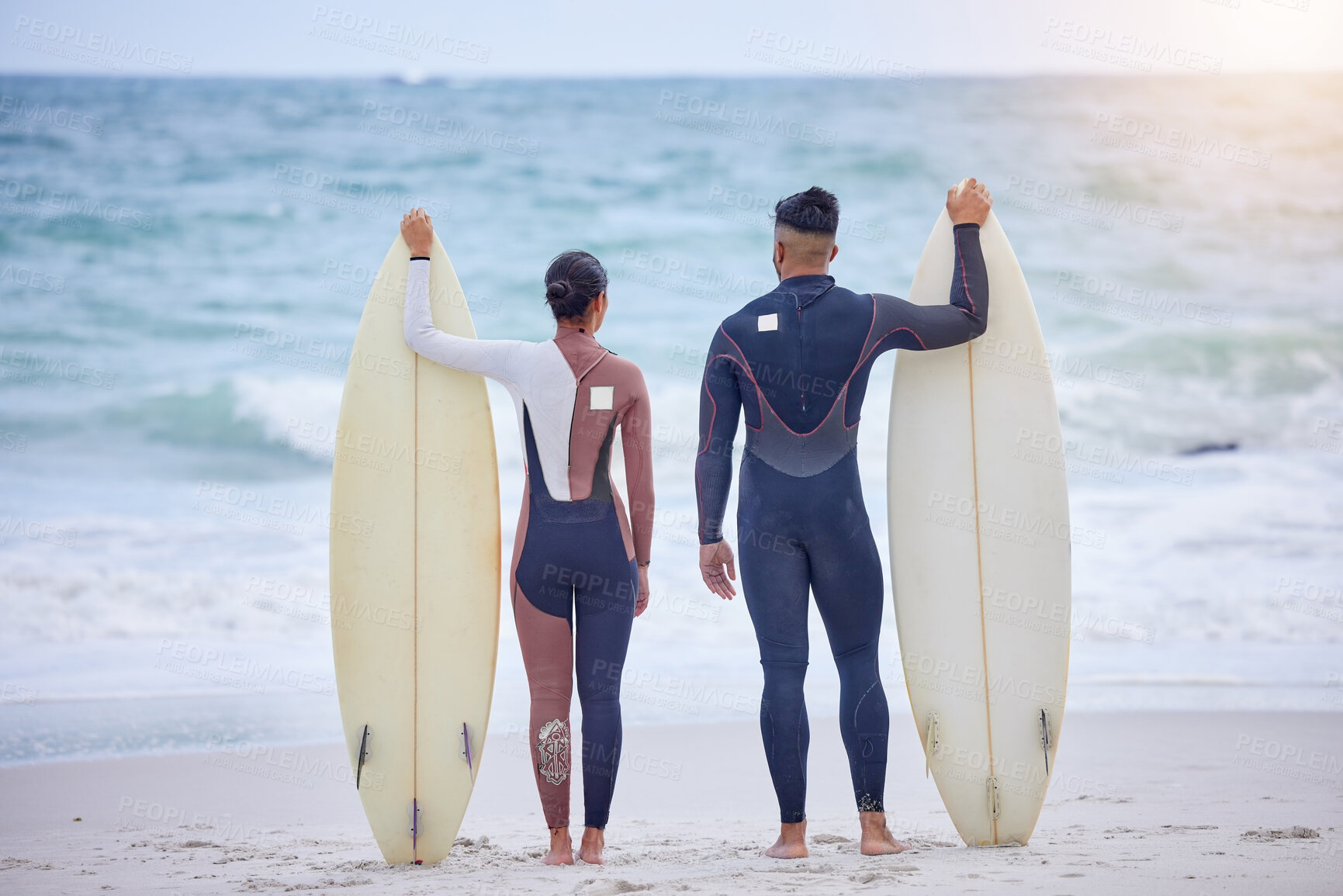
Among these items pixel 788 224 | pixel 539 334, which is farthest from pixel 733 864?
pixel 539 334

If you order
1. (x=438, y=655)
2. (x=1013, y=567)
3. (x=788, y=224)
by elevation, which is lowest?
(x=438, y=655)

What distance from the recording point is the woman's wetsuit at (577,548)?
9.29ft

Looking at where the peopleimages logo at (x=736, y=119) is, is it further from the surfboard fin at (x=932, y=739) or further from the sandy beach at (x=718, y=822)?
the surfboard fin at (x=932, y=739)

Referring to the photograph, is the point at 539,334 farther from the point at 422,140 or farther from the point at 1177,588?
the point at 1177,588

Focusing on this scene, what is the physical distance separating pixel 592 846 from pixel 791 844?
1.73 ft

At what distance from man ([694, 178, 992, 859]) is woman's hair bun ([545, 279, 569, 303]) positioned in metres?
0.44

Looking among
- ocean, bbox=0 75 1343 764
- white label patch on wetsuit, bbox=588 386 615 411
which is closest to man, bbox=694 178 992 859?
white label patch on wetsuit, bbox=588 386 615 411

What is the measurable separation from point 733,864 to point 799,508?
3.09ft

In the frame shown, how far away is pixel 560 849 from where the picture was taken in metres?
2.82

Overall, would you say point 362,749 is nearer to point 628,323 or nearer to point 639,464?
point 639,464

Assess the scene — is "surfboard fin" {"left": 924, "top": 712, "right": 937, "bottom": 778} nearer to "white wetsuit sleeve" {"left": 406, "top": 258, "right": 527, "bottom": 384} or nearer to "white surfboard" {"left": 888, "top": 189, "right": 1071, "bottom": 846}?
"white surfboard" {"left": 888, "top": 189, "right": 1071, "bottom": 846}

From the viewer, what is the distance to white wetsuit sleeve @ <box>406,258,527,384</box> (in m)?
2.99

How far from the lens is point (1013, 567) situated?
3.20m

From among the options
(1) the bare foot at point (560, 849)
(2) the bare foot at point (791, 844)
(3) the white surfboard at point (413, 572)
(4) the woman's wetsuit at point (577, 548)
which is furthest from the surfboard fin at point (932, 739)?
(3) the white surfboard at point (413, 572)
